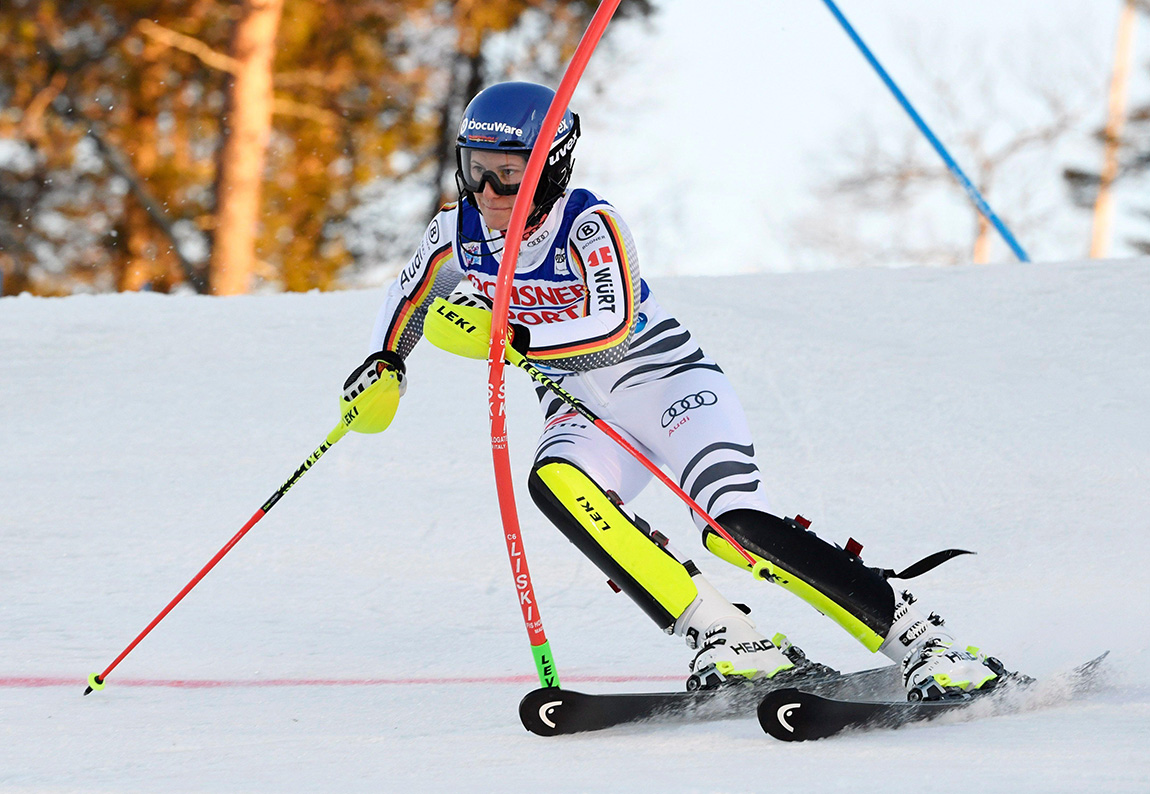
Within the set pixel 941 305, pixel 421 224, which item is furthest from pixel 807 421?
pixel 421 224

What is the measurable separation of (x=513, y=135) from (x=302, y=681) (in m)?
1.65

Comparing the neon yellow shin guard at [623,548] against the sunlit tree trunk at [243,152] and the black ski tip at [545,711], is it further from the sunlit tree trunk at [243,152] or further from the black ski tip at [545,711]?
the sunlit tree trunk at [243,152]

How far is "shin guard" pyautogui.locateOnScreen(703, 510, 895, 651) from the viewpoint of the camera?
2.84 m

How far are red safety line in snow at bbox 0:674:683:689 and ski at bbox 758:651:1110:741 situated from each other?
2.84 ft

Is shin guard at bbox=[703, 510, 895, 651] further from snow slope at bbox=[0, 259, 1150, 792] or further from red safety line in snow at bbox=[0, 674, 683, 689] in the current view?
red safety line in snow at bbox=[0, 674, 683, 689]

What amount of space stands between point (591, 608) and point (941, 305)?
377 centimetres

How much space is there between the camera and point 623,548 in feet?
9.30

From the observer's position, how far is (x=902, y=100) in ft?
33.3

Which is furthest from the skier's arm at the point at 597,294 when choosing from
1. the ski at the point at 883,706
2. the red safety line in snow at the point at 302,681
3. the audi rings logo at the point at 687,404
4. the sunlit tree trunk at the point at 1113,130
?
the sunlit tree trunk at the point at 1113,130

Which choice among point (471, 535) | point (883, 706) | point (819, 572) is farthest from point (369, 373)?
point (471, 535)

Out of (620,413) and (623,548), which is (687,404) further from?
(623,548)

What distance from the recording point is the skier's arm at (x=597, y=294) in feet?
9.60

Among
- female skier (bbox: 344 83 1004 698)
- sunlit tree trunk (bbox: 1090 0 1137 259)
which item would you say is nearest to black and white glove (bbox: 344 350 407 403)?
female skier (bbox: 344 83 1004 698)

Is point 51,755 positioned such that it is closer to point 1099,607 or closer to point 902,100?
point 1099,607
